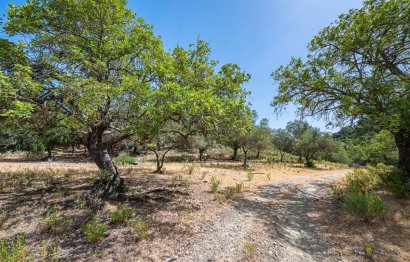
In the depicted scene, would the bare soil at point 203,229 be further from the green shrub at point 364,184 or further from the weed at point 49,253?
the green shrub at point 364,184

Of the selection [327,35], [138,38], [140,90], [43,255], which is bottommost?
[43,255]

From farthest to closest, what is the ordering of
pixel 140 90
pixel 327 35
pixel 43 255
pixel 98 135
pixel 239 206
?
pixel 327 35 < pixel 98 135 < pixel 239 206 < pixel 140 90 < pixel 43 255

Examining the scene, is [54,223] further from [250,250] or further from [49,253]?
[250,250]

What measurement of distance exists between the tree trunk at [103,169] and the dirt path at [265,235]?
15.7 ft

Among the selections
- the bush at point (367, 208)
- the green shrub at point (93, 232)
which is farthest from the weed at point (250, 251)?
the bush at point (367, 208)

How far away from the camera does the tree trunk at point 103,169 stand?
7.56 metres

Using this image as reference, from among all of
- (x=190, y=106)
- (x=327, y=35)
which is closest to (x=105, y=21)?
(x=190, y=106)

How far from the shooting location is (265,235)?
5027 mm

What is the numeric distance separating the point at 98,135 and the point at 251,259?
729 centimetres

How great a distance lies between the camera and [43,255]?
398 cm

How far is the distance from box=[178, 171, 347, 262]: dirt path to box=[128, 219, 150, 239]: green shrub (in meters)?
1.30

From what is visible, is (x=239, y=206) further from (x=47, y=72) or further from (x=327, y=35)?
(x=327, y=35)

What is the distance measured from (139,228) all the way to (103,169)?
171 inches

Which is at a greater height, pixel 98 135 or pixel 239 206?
pixel 98 135
